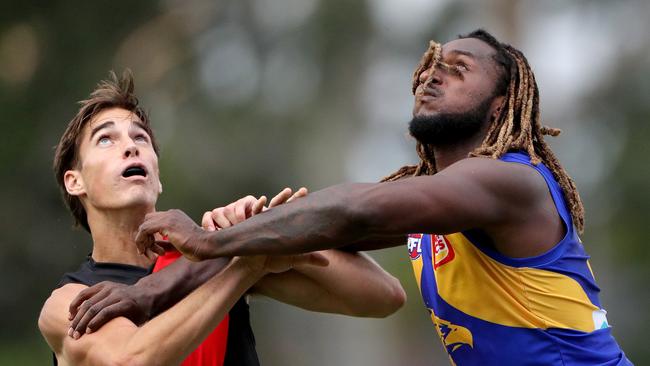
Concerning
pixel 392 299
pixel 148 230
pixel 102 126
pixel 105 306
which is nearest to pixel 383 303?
pixel 392 299

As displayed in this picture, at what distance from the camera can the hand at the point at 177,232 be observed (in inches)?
180

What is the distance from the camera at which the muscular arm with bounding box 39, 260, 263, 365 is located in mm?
4527

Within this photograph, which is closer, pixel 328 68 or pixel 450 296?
pixel 450 296

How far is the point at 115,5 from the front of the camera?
47.1 feet

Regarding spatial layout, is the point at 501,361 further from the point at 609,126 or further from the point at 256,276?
the point at 609,126

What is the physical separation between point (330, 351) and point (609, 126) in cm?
436

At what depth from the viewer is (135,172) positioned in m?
5.48

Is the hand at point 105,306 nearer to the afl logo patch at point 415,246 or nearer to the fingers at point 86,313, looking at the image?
the fingers at point 86,313

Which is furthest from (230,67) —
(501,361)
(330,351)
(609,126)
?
(501,361)

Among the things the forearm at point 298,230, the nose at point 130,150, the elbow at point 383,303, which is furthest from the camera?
the nose at point 130,150

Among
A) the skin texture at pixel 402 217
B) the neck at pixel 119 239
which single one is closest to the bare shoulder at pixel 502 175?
the skin texture at pixel 402 217

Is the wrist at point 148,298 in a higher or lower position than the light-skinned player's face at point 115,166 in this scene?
lower

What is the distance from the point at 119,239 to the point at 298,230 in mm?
1300

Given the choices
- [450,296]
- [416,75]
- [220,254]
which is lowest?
[450,296]
